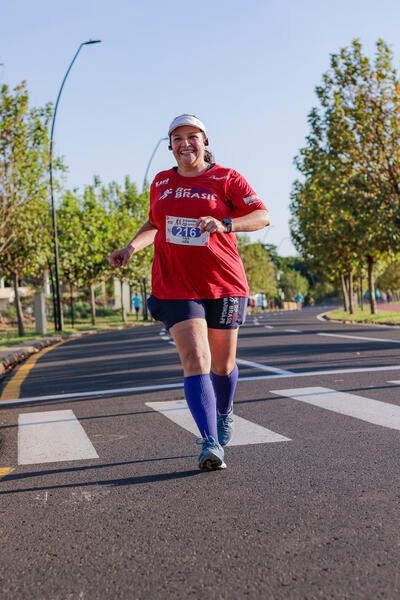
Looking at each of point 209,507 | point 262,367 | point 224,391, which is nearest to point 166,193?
point 224,391

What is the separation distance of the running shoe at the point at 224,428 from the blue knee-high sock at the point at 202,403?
0.38 metres

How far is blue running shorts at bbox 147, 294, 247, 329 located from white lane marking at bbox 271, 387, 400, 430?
1.59 meters

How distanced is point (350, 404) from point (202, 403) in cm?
260

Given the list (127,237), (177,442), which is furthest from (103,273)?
(177,442)

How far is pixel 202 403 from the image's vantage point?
437 cm

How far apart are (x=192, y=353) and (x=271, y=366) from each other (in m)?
6.45

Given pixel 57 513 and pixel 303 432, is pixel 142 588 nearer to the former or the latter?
pixel 57 513

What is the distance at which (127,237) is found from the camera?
45.9 m

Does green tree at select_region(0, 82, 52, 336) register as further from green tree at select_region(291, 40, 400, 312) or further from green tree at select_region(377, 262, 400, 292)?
green tree at select_region(377, 262, 400, 292)

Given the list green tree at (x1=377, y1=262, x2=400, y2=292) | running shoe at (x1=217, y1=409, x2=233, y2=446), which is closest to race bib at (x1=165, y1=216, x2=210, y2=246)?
running shoe at (x1=217, y1=409, x2=233, y2=446)

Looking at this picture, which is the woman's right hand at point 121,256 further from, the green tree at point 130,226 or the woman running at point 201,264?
the green tree at point 130,226

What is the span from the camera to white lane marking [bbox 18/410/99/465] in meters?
5.04

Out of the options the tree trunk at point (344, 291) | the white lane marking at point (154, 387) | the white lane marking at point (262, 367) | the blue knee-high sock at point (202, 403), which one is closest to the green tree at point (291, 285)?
the tree trunk at point (344, 291)

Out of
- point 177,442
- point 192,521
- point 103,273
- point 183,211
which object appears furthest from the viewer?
point 103,273
